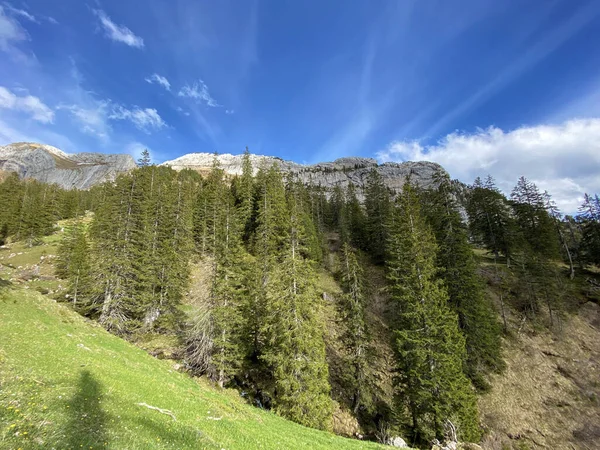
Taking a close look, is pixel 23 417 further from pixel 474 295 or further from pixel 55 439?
pixel 474 295

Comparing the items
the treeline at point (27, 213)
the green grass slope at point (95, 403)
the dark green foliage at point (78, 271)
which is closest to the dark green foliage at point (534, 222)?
the green grass slope at point (95, 403)

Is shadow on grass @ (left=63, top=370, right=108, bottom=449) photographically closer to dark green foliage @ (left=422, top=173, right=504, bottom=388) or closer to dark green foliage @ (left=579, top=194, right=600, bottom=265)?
dark green foliage @ (left=422, top=173, right=504, bottom=388)

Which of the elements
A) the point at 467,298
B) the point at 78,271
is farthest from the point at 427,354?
the point at 78,271

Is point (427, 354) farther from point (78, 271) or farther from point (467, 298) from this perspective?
point (78, 271)

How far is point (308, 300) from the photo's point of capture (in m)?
23.8

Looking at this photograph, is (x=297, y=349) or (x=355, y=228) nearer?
(x=297, y=349)

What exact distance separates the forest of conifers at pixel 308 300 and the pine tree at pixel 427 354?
0.11 meters

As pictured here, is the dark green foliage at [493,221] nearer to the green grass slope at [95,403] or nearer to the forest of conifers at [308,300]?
the forest of conifers at [308,300]

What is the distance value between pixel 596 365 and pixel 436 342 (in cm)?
2625

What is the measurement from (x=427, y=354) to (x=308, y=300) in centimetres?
1052

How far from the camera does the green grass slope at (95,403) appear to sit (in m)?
7.74

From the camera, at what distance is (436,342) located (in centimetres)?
2284

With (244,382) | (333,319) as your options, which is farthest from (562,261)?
(244,382)

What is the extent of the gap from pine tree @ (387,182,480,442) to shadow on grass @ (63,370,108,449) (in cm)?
2041
